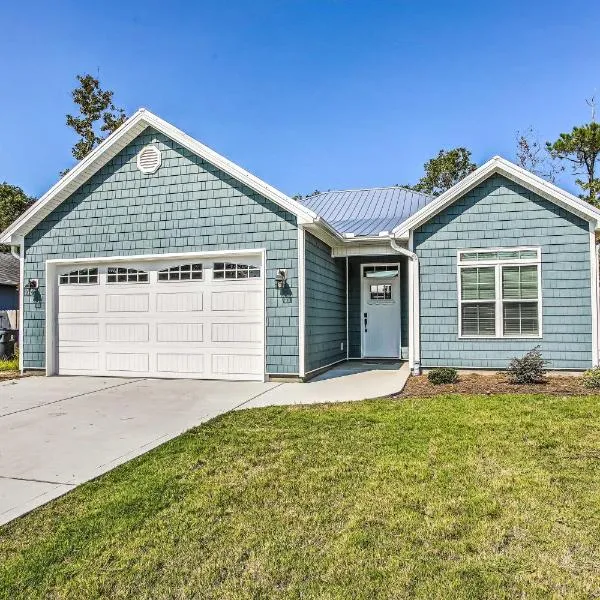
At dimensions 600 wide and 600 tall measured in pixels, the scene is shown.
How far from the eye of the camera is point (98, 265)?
10547mm

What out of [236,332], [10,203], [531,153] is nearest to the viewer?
[236,332]

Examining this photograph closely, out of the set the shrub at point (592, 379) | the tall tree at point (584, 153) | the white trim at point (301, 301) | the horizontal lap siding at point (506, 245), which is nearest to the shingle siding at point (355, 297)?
the horizontal lap siding at point (506, 245)

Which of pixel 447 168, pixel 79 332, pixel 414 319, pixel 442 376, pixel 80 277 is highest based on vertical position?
pixel 447 168

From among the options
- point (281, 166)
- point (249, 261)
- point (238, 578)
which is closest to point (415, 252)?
point (249, 261)

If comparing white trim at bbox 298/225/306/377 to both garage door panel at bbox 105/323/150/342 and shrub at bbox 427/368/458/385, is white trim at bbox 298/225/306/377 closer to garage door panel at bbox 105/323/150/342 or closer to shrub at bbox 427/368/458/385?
shrub at bbox 427/368/458/385

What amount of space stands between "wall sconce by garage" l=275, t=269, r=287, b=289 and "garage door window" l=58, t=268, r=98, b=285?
4.19 meters

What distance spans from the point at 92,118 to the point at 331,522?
2616 centimetres

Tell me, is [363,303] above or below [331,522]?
above

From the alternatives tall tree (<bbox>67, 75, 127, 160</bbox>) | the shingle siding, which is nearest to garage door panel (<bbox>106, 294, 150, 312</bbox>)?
the shingle siding

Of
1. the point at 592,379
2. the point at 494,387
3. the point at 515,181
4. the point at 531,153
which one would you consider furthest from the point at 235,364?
the point at 531,153

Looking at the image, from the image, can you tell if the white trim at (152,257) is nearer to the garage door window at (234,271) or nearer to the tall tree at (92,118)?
the garage door window at (234,271)

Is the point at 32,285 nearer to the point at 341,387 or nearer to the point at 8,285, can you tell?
the point at 341,387

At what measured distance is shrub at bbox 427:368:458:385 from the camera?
28.3 feet

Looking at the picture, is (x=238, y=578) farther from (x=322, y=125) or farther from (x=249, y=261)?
(x=322, y=125)
